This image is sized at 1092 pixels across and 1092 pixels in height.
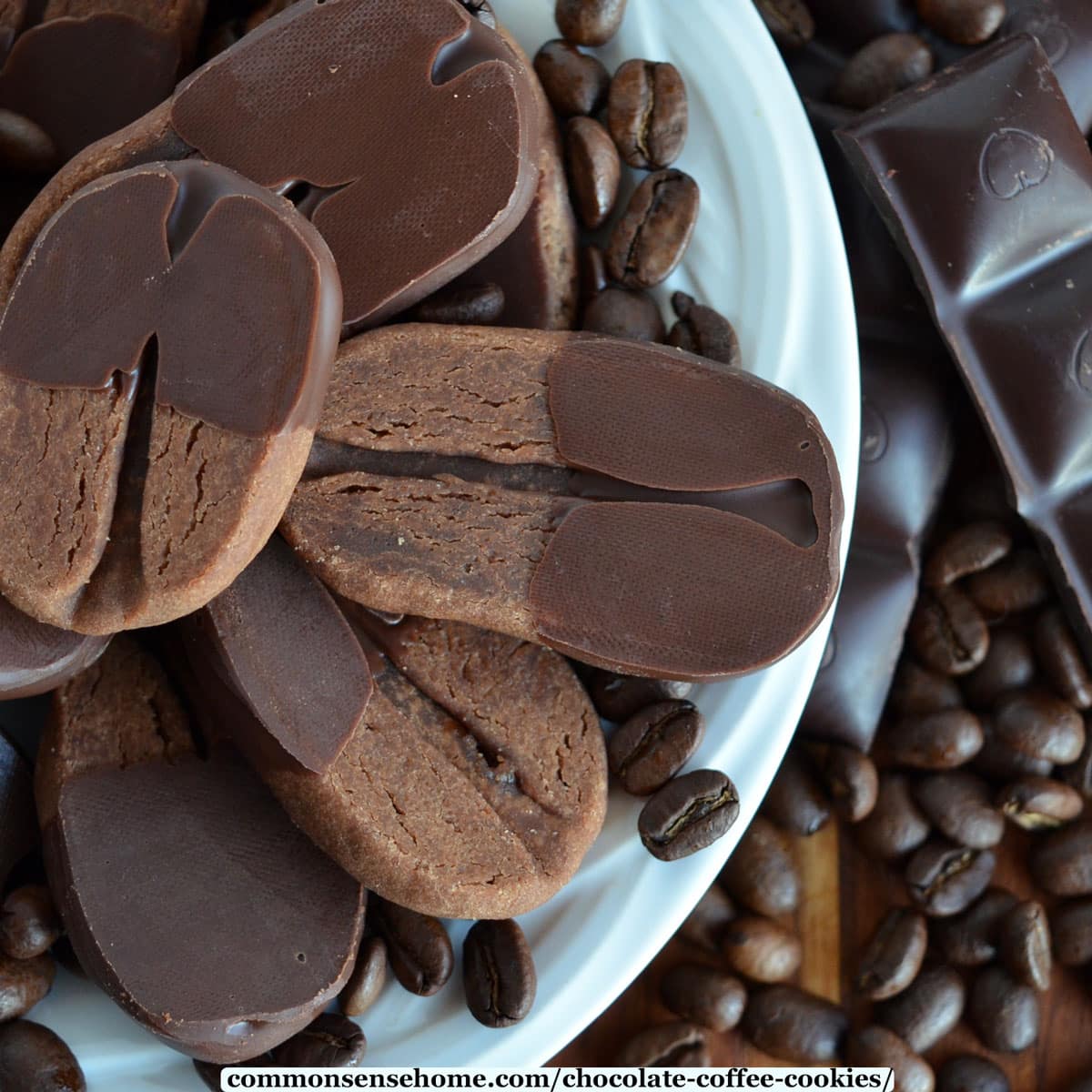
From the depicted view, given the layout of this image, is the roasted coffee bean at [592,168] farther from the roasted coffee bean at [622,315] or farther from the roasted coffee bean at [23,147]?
the roasted coffee bean at [23,147]

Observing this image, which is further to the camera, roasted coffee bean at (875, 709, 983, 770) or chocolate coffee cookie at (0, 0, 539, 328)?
roasted coffee bean at (875, 709, 983, 770)

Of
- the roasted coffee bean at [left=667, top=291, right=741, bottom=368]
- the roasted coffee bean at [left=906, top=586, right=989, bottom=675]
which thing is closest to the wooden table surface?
the roasted coffee bean at [left=906, top=586, right=989, bottom=675]

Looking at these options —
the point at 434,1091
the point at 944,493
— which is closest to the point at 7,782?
the point at 434,1091

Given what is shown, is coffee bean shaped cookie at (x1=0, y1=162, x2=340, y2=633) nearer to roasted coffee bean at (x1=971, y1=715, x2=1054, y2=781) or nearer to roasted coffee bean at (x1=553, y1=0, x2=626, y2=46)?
roasted coffee bean at (x1=553, y1=0, x2=626, y2=46)

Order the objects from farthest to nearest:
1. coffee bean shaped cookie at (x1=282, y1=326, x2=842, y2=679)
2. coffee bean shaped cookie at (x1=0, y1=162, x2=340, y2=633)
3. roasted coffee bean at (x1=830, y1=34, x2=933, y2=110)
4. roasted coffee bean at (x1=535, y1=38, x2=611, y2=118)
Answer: roasted coffee bean at (x1=830, y1=34, x2=933, y2=110)
roasted coffee bean at (x1=535, y1=38, x2=611, y2=118)
coffee bean shaped cookie at (x1=282, y1=326, x2=842, y2=679)
coffee bean shaped cookie at (x1=0, y1=162, x2=340, y2=633)

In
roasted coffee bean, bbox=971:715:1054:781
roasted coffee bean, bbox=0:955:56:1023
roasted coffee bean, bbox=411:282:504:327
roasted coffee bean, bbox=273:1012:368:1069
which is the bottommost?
roasted coffee bean, bbox=971:715:1054:781

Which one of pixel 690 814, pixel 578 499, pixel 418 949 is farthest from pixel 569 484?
pixel 418 949

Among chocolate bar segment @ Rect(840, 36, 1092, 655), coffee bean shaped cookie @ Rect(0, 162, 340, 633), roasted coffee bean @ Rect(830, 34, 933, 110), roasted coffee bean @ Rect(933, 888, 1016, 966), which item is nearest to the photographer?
coffee bean shaped cookie @ Rect(0, 162, 340, 633)

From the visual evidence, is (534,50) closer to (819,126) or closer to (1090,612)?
(819,126)

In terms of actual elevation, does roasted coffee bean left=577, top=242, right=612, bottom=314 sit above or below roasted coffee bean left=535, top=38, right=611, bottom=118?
below
